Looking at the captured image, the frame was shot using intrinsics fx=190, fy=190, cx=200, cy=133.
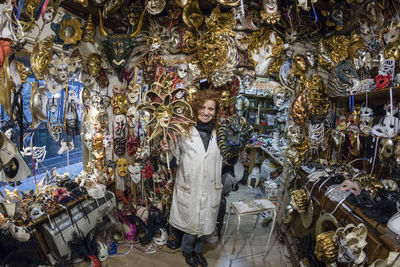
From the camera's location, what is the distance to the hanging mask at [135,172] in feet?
9.14

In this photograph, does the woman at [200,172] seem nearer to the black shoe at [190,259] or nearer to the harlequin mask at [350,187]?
the black shoe at [190,259]

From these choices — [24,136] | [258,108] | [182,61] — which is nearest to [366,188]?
[182,61]

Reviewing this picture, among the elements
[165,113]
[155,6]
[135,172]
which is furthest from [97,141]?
[155,6]

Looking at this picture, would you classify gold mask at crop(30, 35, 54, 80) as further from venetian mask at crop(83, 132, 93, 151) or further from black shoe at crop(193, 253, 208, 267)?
black shoe at crop(193, 253, 208, 267)

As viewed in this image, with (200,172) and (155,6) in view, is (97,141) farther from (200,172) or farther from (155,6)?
(155,6)

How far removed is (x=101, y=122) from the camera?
2727 mm

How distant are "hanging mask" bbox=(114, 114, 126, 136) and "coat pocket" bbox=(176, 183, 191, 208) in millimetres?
1345

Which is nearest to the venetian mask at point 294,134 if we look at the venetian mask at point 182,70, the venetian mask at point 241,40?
the venetian mask at point 241,40

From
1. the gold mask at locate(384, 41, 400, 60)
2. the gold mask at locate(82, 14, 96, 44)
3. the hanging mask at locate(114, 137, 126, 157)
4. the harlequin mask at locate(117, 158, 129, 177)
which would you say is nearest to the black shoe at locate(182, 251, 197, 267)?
the harlequin mask at locate(117, 158, 129, 177)

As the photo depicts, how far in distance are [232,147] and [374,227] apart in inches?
48.5

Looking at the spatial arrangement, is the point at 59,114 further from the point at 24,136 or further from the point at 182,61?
the point at 182,61

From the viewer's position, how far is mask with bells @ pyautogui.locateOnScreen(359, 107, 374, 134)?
1980 mm

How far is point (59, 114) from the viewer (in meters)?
2.34

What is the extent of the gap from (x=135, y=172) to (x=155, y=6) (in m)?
2.23
